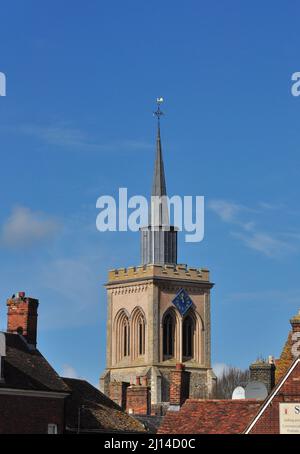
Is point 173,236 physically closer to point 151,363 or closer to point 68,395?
point 151,363

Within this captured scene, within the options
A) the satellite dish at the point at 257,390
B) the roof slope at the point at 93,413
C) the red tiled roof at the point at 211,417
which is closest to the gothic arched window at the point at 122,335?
the roof slope at the point at 93,413

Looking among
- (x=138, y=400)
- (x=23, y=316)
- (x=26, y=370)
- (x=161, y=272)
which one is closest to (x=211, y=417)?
(x=26, y=370)

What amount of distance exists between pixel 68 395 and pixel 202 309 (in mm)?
113205

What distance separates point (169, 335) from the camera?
541ft

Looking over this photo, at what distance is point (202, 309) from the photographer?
16650 cm

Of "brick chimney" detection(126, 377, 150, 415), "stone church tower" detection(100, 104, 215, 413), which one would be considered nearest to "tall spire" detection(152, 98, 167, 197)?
"stone church tower" detection(100, 104, 215, 413)

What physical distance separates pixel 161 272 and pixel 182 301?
4639 millimetres

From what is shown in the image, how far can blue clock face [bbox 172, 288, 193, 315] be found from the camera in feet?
539

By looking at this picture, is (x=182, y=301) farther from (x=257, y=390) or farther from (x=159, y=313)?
(x=257, y=390)

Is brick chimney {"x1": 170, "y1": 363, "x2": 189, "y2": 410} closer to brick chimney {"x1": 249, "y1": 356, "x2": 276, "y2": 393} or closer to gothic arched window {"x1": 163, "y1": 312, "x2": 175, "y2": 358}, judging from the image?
brick chimney {"x1": 249, "y1": 356, "x2": 276, "y2": 393}

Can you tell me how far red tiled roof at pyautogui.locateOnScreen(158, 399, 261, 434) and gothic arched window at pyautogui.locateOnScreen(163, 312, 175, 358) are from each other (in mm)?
121053

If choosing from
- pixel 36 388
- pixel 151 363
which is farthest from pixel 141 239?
pixel 36 388
